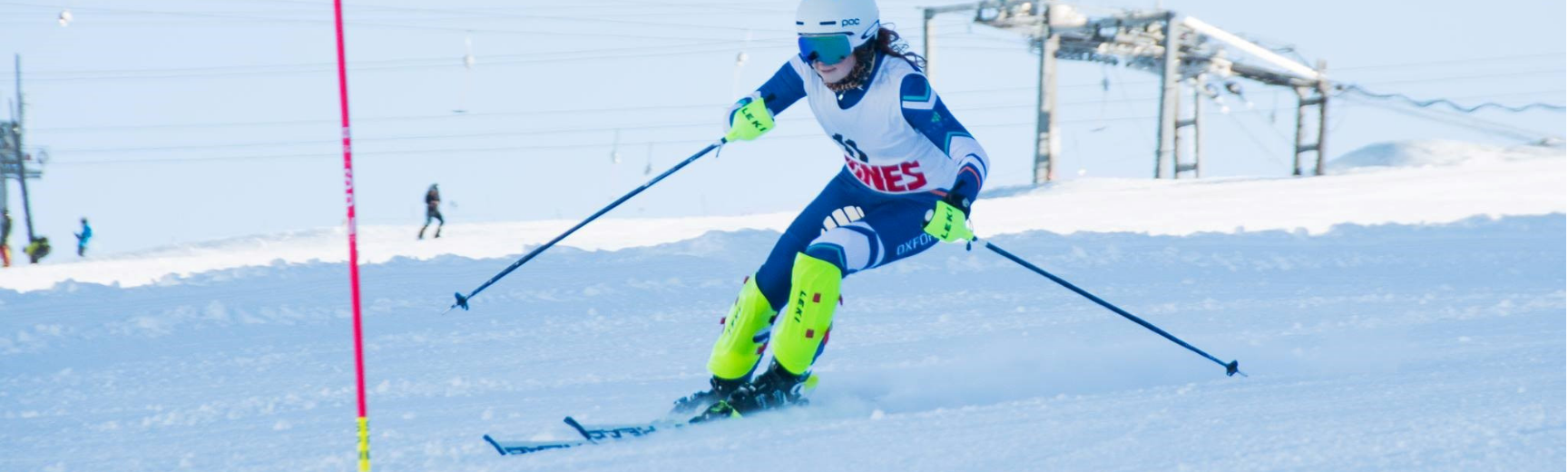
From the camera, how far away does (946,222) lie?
4.30 meters

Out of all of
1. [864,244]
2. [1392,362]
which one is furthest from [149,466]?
[1392,362]

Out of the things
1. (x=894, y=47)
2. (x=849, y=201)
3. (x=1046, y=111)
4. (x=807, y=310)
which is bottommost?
(x=1046, y=111)

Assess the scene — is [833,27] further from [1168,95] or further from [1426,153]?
[1426,153]

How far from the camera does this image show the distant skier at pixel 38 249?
23.1 meters

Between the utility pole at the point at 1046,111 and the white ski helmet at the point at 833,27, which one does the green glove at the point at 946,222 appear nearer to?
the white ski helmet at the point at 833,27

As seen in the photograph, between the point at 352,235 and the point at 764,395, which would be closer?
the point at 352,235

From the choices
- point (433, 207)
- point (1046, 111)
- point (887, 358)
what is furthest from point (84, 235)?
point (887, 358)

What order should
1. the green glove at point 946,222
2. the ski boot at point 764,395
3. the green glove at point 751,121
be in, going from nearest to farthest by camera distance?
the green glove at point 946,222
the ski boot at point 764,395
the green glove at point 751,121

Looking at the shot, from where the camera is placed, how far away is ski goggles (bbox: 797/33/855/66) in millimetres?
4422

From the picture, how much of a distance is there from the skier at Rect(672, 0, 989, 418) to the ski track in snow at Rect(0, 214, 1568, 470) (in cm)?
28

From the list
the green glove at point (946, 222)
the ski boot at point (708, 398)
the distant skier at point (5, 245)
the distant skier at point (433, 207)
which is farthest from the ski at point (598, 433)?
the distant skier at point (5, 245)

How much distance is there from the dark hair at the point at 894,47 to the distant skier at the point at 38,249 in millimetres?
21967

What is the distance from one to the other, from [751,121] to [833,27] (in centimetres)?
77

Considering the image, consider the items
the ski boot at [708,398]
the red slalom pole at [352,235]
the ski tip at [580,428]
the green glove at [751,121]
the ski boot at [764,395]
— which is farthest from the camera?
the green glove at [751,121]
